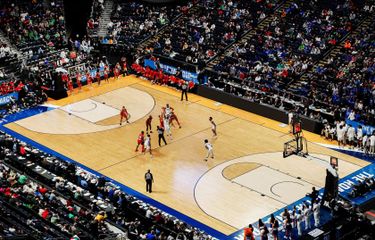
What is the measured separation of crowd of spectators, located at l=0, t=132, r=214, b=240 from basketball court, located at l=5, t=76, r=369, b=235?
2.01 m

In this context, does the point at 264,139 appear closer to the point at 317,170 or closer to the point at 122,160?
the point at 317,170

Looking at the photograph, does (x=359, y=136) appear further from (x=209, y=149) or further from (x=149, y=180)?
(x=149, y=180)

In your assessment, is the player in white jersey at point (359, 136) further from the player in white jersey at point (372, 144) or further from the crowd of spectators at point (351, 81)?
the player in white jersey at point (372, 144)

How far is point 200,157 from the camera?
138 feet

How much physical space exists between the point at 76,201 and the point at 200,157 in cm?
857

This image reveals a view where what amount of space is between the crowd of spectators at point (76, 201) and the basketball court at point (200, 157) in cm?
201

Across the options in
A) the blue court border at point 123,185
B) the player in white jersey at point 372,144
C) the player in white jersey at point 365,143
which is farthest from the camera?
the player in white jersey at point 365,143

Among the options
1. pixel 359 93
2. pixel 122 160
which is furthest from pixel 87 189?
pixel 359 93

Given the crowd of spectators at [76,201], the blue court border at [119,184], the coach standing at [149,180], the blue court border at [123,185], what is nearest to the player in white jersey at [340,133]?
the blue court border at [123,185]

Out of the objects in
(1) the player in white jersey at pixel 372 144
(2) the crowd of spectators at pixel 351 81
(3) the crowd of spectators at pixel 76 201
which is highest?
(2) the crowd of spectators at pixel 351 81

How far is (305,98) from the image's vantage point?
46.6 meters

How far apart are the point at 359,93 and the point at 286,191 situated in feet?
34.0

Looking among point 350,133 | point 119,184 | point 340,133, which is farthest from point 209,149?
point 350,133

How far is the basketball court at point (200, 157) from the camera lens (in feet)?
122
